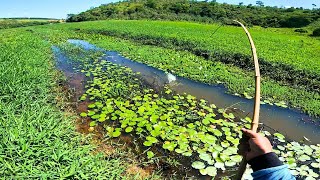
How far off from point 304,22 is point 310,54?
2415cm

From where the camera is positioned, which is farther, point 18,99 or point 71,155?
point 18,99

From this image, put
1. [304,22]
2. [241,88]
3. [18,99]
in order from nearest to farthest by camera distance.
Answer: [18,99], [241,88], [304,22]

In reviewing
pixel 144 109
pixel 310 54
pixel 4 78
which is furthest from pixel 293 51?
pixel 4 78

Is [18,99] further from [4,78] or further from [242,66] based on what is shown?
[242,66]

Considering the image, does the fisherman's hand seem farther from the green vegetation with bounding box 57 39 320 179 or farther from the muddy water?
the muddy water

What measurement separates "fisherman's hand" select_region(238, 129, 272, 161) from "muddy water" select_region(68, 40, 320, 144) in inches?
198

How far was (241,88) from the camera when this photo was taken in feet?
29.0

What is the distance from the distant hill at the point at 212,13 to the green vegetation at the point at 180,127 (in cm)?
1940

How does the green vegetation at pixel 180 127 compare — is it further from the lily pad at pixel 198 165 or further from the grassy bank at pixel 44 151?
the grassy bank at pixel 44 151

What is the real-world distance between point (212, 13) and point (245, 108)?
1581 inches

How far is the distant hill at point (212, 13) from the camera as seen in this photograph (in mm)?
35625

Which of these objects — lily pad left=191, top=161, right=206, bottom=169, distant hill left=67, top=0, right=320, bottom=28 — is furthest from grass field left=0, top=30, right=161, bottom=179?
distant hill left=67, top=0, right=320, bottom=28

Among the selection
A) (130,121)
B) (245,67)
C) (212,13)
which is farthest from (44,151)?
(212,13)

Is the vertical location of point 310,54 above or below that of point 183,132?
above
